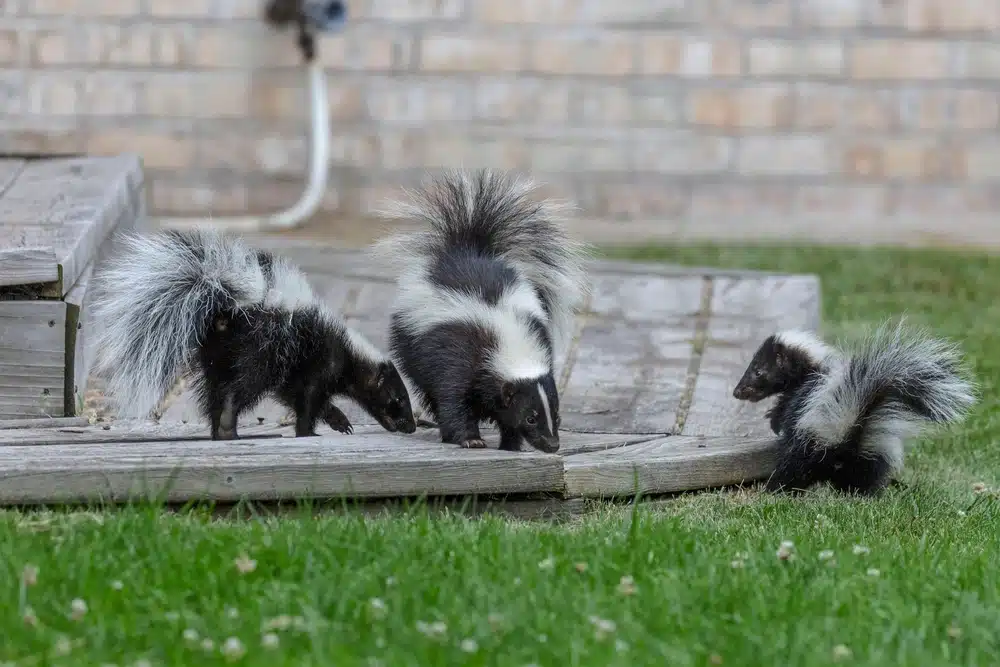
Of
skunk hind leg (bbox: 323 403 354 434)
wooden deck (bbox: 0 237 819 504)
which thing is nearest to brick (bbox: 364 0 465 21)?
wooden deck (bbox: 0 237 819 504)

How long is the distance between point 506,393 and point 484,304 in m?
0.32

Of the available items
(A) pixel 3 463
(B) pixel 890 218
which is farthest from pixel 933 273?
(A) pixel 3 463

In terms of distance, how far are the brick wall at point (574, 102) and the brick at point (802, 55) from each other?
0.05 feet

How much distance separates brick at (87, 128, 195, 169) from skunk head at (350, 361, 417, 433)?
5.75 metres

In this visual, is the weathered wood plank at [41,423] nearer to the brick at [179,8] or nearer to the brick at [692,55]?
the brick at [179,8]

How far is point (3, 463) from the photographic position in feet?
13.2

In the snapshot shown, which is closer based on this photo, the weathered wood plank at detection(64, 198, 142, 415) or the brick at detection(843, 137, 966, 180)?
the weathered wood plank at detection(64, 198, 142, 415)

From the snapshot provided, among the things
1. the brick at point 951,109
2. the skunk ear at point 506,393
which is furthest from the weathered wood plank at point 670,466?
the brick at point 951,109

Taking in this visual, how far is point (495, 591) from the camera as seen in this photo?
339 cm

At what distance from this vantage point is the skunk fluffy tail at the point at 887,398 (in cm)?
Result: 484

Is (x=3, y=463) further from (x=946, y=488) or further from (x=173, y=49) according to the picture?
(x=173, y=49)

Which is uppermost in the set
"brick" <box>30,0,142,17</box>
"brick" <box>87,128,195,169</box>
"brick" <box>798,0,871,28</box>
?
"brick" <box>798,0,871,28</box>

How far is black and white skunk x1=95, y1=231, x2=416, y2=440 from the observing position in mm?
4793

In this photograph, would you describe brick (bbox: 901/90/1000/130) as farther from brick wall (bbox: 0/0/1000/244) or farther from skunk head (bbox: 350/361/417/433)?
skunk head (bbox: 350/361/417/433)
